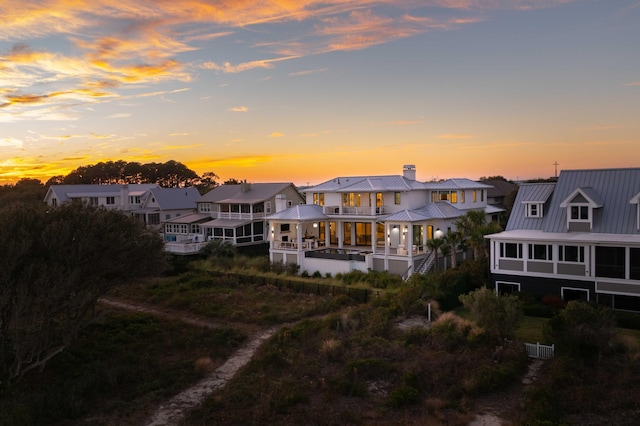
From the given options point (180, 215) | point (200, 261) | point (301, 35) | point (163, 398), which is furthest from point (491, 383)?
point (180, 215)

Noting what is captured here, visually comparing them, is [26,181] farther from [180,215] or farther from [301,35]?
[301,35]

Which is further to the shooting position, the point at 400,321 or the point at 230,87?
the point at 230,87

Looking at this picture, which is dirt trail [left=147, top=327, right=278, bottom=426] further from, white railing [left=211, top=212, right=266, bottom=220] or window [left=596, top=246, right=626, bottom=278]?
white railing [left=211, top=212, right=266, bottom=220]

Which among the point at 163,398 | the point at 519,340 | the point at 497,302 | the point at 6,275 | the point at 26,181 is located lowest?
the point at 163,398

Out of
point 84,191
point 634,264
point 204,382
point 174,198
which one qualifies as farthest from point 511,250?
point 84,191

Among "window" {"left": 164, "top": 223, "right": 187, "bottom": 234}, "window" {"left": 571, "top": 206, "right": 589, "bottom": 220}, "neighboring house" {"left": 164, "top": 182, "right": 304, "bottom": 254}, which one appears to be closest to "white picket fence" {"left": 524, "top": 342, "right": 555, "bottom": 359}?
"window" {"left": 571, "top": 206, "right": 589, "bottom": 220}

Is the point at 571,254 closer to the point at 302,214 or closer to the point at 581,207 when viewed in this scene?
the point at 581,207
